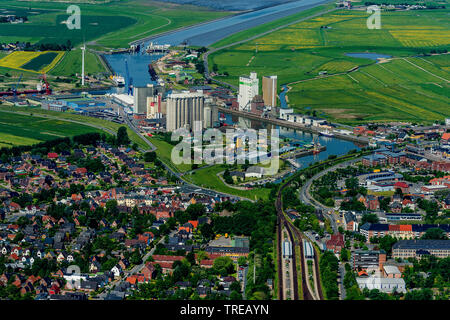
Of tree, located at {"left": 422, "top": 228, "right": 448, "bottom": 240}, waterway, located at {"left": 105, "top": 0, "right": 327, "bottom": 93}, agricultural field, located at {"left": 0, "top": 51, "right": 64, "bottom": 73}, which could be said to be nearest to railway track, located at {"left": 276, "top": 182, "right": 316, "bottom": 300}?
tree, located at {"left": 422, "top": 228, "right": 448, "bottom": 240}

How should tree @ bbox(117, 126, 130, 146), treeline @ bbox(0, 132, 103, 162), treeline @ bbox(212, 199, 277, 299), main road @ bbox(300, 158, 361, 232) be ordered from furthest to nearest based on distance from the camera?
1. tree @ bbox(117, 126, 130, 146)
2. treeline @ bbox(0, 132, 103, 162)
3. main road @ bbox(300, 158, 361, 232)
4. treeline @ bbox(212, 199, 277, 299)

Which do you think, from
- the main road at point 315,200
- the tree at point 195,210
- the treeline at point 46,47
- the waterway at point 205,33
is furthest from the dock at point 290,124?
the treeline at point 46,47

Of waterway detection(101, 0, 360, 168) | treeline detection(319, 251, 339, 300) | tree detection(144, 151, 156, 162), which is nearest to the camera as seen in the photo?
treeline detection(319, 251, 339, 300)

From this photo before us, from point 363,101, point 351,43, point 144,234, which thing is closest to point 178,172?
point 144,234

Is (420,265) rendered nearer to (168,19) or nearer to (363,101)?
(363,101)

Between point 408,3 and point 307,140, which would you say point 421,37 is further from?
point 307,140

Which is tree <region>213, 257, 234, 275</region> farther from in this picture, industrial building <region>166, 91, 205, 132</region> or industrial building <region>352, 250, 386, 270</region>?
industrial building <region>166, 91, 205, 132</region>

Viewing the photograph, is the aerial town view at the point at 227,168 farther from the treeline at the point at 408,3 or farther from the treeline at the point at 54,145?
the treeline at the point at 408,3
